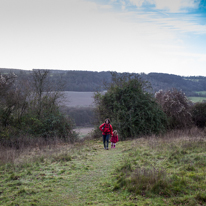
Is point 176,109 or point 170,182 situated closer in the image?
point 170,182

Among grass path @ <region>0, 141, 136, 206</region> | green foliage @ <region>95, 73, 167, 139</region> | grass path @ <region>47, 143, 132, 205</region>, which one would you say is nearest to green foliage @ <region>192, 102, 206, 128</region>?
green foliage @ <region>95, 73, 167, 139</region>

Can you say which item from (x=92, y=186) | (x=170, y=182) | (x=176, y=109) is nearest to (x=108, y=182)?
(x=92, y=186)

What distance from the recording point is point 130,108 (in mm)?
18547

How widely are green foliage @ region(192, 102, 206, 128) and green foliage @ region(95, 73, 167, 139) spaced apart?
6980mm

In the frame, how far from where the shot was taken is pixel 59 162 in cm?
863

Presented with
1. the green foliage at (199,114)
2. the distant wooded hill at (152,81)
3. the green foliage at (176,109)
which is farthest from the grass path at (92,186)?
the distant wooded hill at (152,81)

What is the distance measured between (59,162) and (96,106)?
11.8 meters

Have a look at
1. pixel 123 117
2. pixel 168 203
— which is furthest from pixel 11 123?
pixel 168 203

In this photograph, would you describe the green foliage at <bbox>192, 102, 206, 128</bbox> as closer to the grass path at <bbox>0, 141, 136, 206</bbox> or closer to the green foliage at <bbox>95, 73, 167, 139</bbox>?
the green foliage at <bbox>95, 73, 167, 139</bbox>

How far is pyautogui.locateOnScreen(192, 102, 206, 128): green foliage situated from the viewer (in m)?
25.3

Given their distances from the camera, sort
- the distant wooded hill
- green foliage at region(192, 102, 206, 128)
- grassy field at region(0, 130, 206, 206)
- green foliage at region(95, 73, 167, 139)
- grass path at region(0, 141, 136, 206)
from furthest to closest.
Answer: the distant wooded hill
green foliage at region(192, 102, 206, 128)
green foliage at region(95, 73, 167, 139)
grass path at region(0, 141, 136, 206)
grassy field at region(0, 130, 206, 206)

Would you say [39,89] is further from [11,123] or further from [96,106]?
[96,106]

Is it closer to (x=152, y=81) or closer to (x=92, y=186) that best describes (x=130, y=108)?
(x=92, y=186)

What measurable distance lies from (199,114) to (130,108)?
37.8 feet
